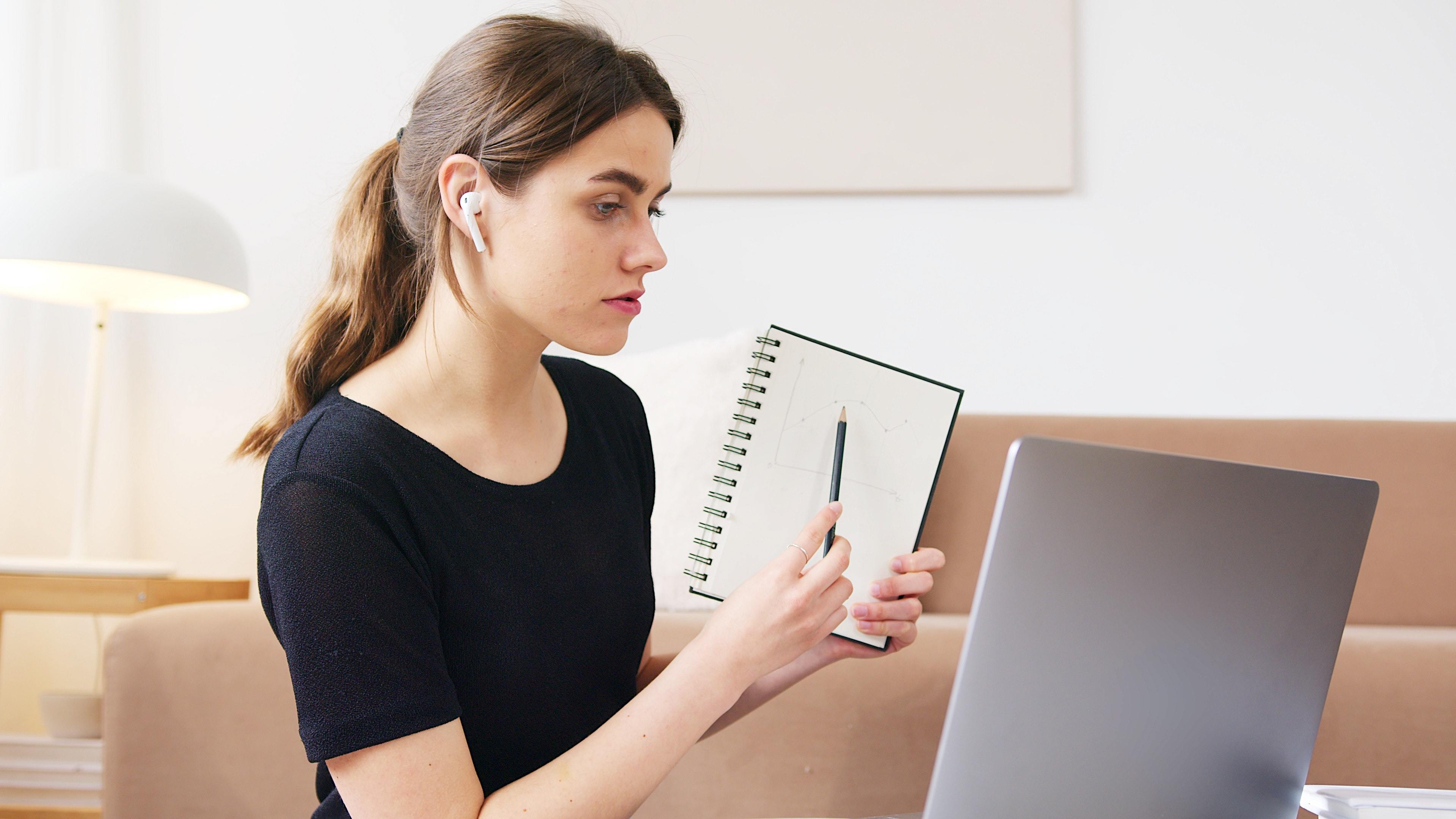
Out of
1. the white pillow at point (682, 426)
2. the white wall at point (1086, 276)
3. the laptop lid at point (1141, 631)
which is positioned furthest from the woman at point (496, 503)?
the white wall at point (1086, 276)

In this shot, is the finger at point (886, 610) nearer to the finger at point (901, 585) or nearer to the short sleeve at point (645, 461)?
the finger at point (901, 585)

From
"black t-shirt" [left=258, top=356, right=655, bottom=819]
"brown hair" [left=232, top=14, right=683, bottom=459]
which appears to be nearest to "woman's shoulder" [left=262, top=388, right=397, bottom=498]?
"black t-shirt" [left=258, top=356, right=655, bottom=819]

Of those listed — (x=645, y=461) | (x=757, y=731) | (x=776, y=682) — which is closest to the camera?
(x=776, y=682)

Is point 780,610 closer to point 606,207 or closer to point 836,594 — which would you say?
point 836,594

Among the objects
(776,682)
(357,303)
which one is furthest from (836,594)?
(357,303)

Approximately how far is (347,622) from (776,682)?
402mm

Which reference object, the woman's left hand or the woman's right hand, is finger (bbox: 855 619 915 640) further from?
the woman's right hand

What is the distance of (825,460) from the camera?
30.1 inches

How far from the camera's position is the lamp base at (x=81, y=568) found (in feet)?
4.62

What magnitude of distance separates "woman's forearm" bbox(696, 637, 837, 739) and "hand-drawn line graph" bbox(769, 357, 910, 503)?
14cm

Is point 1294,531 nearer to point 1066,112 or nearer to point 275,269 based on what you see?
point 1066,112

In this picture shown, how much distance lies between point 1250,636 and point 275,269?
1.94 m

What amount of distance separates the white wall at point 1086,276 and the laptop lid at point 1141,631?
1315mm

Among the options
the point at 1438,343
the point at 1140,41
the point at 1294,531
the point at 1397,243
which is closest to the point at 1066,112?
the point at 1140,41
